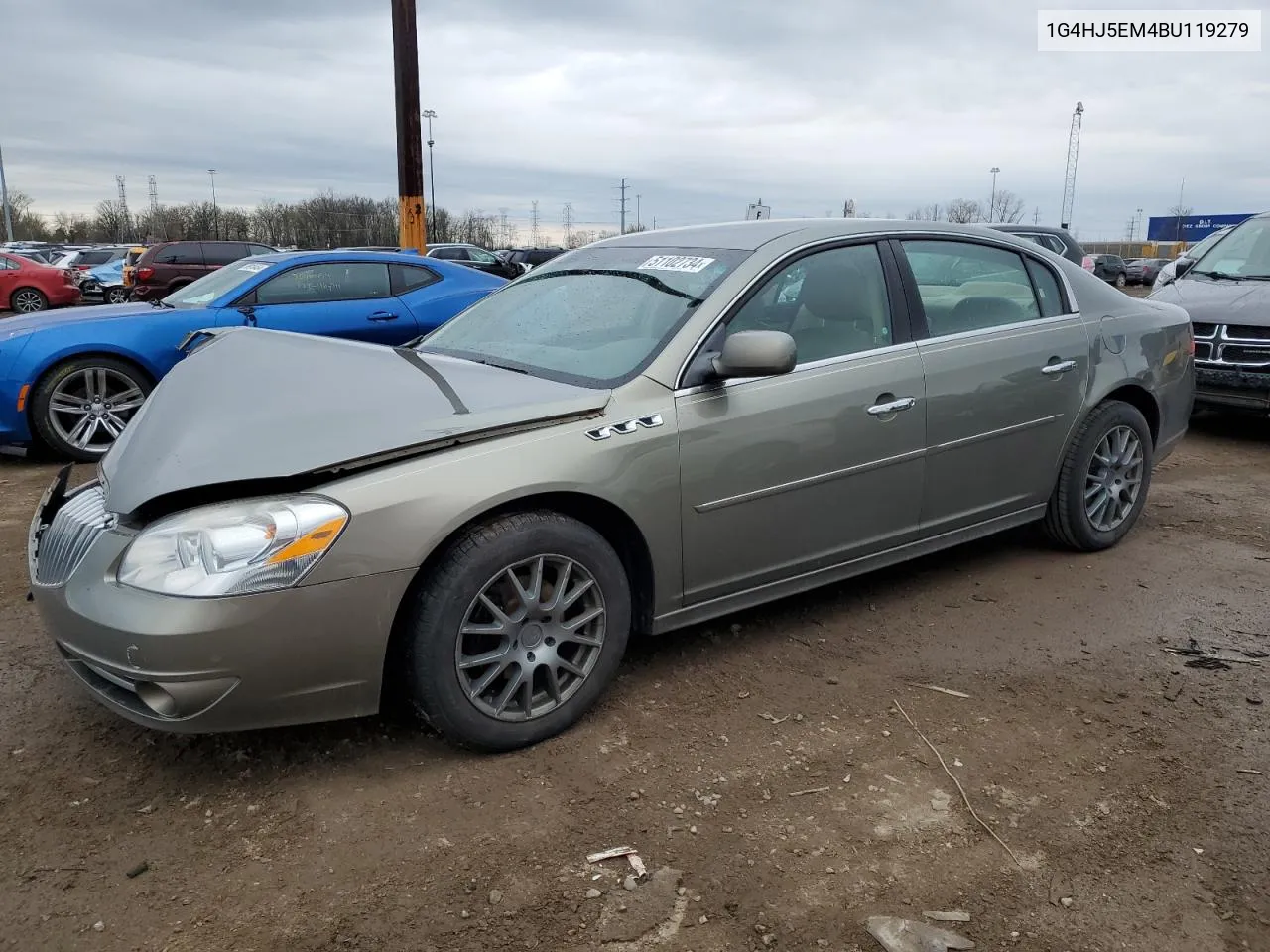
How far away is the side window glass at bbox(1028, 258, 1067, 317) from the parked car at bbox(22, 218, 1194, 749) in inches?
0.7

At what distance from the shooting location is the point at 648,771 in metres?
2.85

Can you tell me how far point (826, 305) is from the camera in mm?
3672

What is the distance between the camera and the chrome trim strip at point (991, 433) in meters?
3.83

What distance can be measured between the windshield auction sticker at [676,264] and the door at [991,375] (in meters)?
0.91

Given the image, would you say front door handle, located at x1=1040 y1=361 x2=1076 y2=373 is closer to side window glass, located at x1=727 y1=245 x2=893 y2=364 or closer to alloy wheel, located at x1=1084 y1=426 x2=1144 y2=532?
alloy wheel, located at x1=1084 y1=426 x2=1144 y2=532

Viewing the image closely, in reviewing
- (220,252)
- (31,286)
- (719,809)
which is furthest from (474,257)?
(719,809)

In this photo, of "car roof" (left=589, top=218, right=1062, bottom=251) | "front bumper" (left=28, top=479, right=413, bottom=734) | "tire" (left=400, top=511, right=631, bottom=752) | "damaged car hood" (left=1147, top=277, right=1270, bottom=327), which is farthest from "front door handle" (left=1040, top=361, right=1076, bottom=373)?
"damaged car hood" (left=1147, top=277, right=1270, bottom=327)

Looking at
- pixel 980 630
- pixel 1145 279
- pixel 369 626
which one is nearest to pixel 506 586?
pixel 369 626

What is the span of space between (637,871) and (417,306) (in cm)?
633

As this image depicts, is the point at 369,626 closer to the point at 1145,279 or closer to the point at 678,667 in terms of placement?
the point at 678,667

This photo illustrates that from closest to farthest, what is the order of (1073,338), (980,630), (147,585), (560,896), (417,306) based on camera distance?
1. (560,896)
2. (147,585)
3. (980,630)
4. (1073,338)
5. (417,306)

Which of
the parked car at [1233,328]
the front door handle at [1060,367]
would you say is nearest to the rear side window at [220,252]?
the parked car at [1233,328]

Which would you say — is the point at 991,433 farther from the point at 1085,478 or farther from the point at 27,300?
the point at 27,300

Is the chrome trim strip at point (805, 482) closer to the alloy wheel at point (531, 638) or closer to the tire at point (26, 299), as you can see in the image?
the alloy wheel at point (531, 638)
